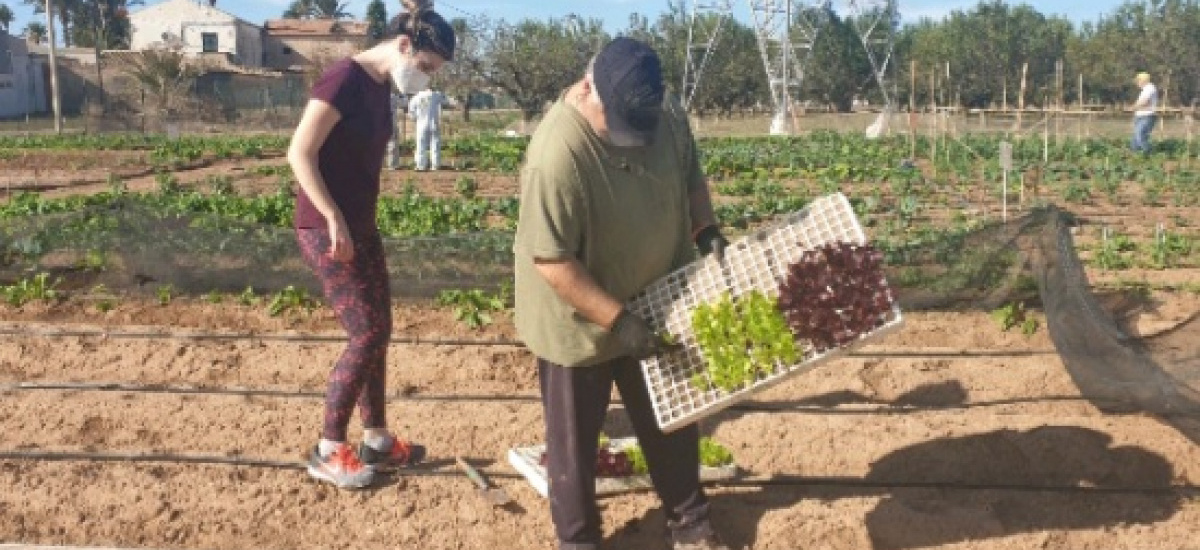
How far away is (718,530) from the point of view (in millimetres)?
4234

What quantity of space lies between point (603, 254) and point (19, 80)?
52964 millimetres

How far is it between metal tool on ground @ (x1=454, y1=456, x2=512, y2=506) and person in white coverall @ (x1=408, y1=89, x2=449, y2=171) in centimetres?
1255

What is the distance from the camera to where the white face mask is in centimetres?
427

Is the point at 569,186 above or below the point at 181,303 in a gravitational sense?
above

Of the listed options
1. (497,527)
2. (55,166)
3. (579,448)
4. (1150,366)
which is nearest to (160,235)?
(497,527)

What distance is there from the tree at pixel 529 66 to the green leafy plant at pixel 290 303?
124 ft

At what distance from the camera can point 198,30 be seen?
64000 millimetres

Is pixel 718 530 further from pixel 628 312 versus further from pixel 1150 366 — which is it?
pixel 1150 366

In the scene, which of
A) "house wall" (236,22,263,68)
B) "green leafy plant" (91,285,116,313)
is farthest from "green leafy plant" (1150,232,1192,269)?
"house wall" (236,22,263,68)

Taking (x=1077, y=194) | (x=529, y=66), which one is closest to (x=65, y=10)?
(x=529, y=66)

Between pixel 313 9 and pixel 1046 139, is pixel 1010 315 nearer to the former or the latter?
pixel 1046 139

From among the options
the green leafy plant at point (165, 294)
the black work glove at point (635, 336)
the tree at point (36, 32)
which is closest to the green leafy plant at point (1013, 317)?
the black work glove at point (635, 336)

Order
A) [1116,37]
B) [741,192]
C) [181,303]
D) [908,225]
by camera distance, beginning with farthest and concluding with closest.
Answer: [1116,37]
[741,192]
[908,225]
[181,303]

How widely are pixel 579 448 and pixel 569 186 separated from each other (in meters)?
0.83
